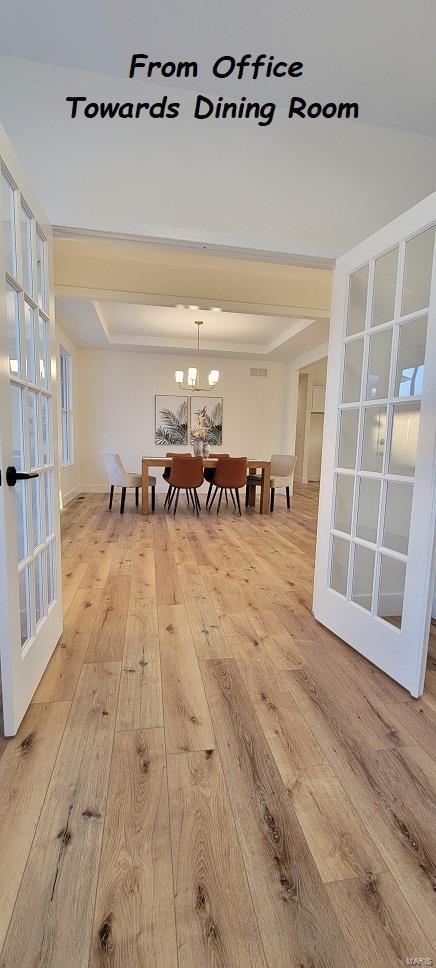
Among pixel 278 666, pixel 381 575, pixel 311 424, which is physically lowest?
pixel 278 666

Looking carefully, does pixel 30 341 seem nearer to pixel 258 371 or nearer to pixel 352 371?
pixel 352 371

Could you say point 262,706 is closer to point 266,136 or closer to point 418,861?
point 418,861

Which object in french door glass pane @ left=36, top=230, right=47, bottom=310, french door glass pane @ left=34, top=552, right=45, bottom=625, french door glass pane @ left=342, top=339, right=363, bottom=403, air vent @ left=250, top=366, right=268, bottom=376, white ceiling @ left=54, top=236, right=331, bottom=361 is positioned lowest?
french door glass pane @ left=34, top=552, right=45, bottom=625

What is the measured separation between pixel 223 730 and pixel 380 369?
1.70 m

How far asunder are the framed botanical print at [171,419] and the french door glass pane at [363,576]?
18.9 feet

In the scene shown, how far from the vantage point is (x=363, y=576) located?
205 centimetres

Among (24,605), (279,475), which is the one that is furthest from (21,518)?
(279,475)

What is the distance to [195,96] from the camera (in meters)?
1.98

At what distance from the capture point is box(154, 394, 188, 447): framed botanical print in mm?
7402

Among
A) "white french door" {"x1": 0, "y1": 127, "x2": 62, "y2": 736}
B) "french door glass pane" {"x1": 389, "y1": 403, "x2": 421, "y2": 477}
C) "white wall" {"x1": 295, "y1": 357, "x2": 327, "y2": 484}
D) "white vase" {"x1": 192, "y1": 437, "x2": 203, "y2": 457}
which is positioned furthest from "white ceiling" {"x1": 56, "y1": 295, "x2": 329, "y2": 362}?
"french door glass pane" {"x1": 389, "y1": 403, "x2": 421, "y2": 477}

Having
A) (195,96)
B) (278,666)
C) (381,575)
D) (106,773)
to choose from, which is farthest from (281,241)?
(106,773)

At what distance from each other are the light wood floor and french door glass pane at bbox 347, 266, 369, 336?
166 cm

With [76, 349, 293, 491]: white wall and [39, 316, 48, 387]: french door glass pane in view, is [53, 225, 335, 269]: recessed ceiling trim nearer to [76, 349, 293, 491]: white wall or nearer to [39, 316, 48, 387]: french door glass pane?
[39, 316, 48, 387]: french door glass pane

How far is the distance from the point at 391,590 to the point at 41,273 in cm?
215
